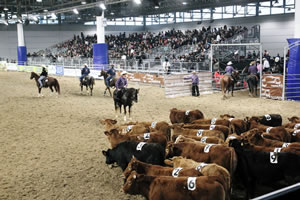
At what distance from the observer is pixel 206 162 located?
507cm

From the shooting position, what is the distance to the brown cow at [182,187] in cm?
384

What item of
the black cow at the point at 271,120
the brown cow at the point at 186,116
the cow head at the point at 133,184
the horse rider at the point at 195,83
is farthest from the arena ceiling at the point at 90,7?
the cow head at the point at 133,184

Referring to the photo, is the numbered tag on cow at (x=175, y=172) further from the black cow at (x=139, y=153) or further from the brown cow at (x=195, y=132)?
the brown cow at (x=195, y=132)

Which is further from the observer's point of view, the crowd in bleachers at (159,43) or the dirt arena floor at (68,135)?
the crowd in bleachers at (159,43)

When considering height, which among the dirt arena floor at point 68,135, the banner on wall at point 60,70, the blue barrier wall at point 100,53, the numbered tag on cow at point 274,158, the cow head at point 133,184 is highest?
the blue barrier wall at point 100,53

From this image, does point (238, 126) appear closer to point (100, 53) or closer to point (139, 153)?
point (139, 153)

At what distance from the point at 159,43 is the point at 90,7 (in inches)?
341

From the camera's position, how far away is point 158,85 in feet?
65.3

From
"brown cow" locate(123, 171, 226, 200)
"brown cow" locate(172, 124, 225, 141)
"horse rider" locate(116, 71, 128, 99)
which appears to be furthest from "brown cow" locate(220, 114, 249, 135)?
"horse rider" locate(116, 71, 128, 99)

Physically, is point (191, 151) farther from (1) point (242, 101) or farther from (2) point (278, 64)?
(2) point (278, 64)

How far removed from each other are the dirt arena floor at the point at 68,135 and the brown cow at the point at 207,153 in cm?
108

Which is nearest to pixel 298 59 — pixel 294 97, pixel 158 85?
pixel 294 97

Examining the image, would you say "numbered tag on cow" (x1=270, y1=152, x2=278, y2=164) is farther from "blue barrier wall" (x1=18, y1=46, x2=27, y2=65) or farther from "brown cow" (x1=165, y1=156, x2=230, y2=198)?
"blue barrier wall" (x1=18, y1=46, x2=27, y2=65)

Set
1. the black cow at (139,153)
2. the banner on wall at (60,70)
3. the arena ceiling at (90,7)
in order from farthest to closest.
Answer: the arena ceiling at (90,7) < the banner on wall at (60,70) < the black cow at (139,153)
